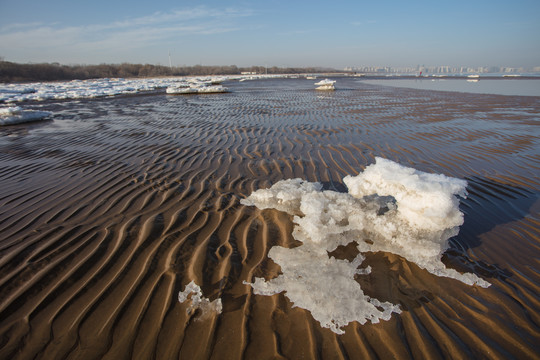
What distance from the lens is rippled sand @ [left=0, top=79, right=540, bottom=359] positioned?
1900 millimetres

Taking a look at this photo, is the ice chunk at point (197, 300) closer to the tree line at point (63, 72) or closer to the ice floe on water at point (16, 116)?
the ice floe on water at point (16, 116)

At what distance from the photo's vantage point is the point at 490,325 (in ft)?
6.62

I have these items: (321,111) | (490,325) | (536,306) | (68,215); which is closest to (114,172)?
(68,215)

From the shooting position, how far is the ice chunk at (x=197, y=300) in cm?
214

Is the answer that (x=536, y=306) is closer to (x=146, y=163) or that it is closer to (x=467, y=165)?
(x=467, y=165)

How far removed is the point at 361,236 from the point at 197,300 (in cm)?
195

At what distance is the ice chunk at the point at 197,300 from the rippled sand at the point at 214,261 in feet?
0.18

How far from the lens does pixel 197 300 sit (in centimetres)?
223

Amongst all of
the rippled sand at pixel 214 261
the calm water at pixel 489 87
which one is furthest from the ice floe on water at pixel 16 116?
the calm water at pixel 489 87

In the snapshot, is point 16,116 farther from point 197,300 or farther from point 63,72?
point 63,72

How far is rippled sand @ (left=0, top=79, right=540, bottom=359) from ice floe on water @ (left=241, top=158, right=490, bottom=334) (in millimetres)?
117

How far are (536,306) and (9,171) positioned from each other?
27.5ft

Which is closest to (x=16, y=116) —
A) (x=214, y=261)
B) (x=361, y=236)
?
(x=214, y=261)

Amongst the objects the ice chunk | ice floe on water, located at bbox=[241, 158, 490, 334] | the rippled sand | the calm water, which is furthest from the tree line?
ice floe on water, located at bbox=[241, 158, 490, 334]
